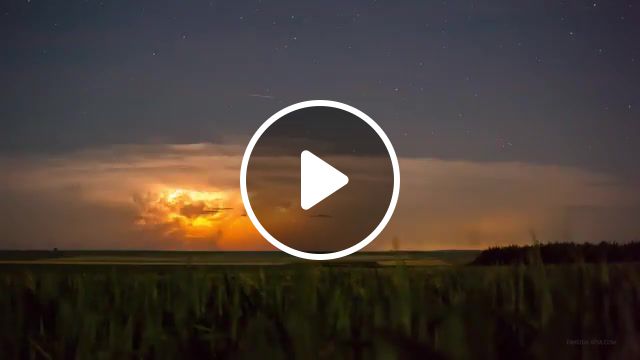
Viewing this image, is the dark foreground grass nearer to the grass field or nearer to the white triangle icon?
the grass field

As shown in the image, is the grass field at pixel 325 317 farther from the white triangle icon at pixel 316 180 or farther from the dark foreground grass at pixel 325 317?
the white triangle icon at pixel 316 180

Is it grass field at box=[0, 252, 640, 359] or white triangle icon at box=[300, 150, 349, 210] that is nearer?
grass field at box=[0, 252, 640, 359]

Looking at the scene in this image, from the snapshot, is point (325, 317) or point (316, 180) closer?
point (325, 317)

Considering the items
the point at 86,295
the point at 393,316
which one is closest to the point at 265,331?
the point at 393,316

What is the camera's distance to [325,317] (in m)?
2.11

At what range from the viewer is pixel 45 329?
7.66 ft

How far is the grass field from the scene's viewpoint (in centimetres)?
151

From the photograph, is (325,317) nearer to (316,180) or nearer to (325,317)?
(325,317)

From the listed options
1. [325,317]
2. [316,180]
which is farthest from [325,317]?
[316,180]

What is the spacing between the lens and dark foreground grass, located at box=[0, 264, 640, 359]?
150 cm

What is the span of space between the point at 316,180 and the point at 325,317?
3.79 m

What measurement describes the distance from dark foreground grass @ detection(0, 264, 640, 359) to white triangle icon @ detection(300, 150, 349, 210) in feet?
7.26

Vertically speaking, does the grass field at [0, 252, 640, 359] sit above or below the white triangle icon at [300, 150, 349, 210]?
below

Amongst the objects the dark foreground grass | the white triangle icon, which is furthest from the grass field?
the white triangle icon
